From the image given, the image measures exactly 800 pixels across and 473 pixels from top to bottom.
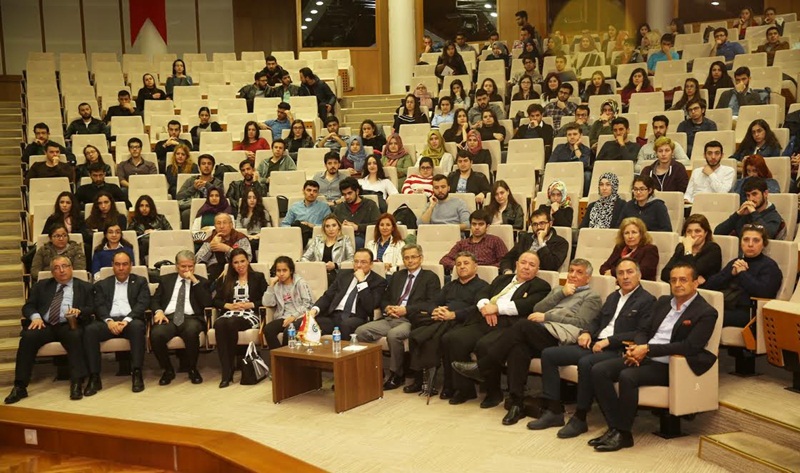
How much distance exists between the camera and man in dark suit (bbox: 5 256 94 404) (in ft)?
19.3

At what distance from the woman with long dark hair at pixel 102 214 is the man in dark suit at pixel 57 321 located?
3.25ft

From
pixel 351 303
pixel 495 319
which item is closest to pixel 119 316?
pixel 351 303

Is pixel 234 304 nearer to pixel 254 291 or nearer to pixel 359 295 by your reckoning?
pixel 254 291

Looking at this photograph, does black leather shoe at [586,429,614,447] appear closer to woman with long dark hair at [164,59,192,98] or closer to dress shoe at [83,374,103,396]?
dress shoe at [83,374,103,396]

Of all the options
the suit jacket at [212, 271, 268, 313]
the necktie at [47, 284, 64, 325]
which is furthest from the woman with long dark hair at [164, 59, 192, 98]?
the suit jacket at [212, 271, 268, 313]

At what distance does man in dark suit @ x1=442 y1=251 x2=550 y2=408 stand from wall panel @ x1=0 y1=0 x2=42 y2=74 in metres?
11.0

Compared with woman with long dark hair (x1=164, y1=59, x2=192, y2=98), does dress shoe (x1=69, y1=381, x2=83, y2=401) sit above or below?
below

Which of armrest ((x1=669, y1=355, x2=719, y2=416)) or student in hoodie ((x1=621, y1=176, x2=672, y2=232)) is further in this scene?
student in hoodie ((x1=621, y1=176, x2=672, y2=232))

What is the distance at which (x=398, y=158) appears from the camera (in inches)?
326

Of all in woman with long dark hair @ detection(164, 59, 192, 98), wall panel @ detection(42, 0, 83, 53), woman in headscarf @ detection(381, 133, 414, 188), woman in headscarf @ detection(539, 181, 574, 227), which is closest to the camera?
woman in headscarf @ detection(539, 181, 574, 227)

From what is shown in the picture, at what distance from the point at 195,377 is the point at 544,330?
8.31 ft

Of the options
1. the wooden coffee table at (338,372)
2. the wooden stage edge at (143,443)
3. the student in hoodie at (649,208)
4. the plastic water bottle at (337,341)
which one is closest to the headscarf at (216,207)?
the wooden coffee table at (338,372)

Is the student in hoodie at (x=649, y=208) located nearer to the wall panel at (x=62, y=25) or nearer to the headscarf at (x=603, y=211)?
the headscarf at (x=603, y=211)

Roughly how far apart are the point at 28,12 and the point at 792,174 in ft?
39.3
